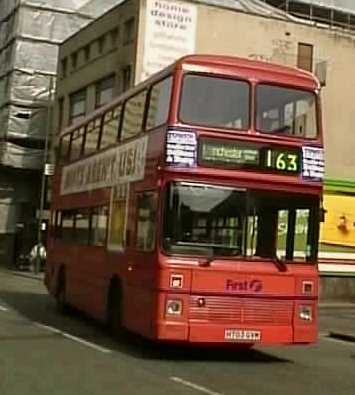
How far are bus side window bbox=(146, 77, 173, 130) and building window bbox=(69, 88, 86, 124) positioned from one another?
33.3 metres

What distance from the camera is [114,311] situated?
50.5 feet

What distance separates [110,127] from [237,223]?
4429 millimetres

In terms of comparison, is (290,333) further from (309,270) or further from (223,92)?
Answer: (223,92)

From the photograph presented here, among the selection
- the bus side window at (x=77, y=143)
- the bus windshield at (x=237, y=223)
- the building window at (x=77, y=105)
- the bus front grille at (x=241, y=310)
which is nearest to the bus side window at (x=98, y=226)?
the bus side window at (x=77, y=143)

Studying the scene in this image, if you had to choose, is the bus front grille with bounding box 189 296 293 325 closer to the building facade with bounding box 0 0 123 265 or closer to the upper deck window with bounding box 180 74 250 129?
the upper deck window with bounding box 180 74 250 129

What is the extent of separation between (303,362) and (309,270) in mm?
1601

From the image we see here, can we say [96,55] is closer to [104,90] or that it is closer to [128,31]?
[104,90]

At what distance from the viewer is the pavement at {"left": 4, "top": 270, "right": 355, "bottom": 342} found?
19719 millimetres

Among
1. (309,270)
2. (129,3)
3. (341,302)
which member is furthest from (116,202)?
(129,3)

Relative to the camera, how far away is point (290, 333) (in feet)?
43.0

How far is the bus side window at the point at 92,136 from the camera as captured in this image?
692 inches

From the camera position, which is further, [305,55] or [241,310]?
[305,55]

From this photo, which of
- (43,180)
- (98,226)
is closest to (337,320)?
(98,226)

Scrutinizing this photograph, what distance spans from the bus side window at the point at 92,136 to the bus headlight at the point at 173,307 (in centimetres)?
549
